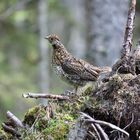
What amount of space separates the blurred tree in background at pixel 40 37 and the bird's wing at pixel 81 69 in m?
3.71

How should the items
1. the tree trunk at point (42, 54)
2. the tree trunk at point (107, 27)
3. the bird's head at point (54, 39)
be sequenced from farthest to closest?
the tree trunk at point (42, 54) < the tree trunk at point (107, 27) < the bird's head at point (54, 39)

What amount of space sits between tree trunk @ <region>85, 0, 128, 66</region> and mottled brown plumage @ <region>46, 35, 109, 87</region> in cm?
379

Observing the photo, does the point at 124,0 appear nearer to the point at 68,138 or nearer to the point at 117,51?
the point at 117,51

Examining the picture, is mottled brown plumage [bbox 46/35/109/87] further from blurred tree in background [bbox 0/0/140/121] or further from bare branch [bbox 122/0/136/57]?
blurred tree in background [bbox 0/0/140/121]

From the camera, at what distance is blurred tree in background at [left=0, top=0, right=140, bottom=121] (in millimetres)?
11977

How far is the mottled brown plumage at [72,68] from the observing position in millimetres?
7527

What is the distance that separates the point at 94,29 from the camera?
1203 cm

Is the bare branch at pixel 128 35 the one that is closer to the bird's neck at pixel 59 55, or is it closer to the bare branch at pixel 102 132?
the bare branch at pixel 102 132

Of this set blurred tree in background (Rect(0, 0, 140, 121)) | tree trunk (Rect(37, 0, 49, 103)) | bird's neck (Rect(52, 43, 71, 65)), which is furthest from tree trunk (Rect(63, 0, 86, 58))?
bird's neck (Rect(52, 43, 71, 65))

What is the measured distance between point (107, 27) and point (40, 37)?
123 inches

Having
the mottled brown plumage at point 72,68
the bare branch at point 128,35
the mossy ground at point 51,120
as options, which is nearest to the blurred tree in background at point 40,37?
the mottled brown plumage at point 72,68

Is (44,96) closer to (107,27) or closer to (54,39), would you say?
(54,39)

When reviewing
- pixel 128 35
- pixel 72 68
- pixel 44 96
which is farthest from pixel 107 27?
pixel 44 96

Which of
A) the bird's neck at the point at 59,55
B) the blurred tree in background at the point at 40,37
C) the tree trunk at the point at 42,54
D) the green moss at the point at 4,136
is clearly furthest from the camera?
the tree trunk at the point at 42,54
